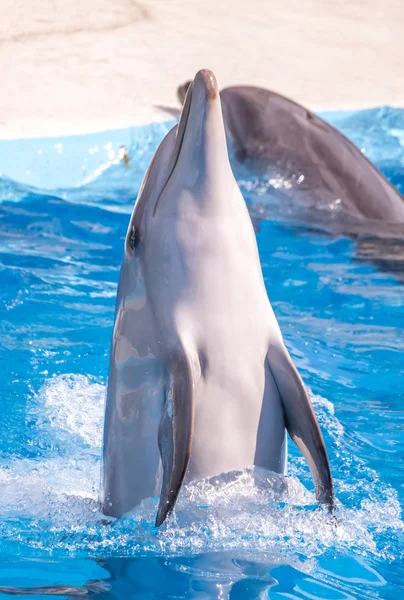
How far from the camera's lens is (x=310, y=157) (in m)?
6.68

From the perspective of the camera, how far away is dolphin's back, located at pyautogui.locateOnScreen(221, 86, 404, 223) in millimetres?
6246

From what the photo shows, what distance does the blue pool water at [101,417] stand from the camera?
2947 millimetres

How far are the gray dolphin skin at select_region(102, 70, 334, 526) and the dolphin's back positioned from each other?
126 inches

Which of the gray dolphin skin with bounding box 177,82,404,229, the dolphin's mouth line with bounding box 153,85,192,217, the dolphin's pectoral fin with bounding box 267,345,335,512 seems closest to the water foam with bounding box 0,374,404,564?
the dolphin's pectoral fin with bounding box 267,345,335,512

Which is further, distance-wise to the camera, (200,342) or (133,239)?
(133,239)

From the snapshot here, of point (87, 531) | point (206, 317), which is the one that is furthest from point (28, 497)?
Result: point (206, 317)

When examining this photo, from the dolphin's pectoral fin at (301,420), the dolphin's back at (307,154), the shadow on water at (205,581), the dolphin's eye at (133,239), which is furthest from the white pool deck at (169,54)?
the shadow on water at (205,581)

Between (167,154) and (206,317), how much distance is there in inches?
22.8

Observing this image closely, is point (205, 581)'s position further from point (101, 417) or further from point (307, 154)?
point (307, 154)

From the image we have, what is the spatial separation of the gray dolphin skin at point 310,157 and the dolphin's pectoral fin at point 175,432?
329 centimetres

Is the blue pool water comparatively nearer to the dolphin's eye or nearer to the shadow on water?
the shadow on water

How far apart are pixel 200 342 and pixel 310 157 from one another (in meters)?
3.90

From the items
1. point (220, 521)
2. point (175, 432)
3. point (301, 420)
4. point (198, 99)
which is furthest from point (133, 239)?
point (220, 521)

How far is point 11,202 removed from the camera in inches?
265
